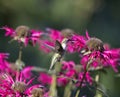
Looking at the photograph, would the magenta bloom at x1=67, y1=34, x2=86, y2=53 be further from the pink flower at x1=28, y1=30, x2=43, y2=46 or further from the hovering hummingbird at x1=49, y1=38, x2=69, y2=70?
the pink flower at x1=28, y1=30, x2=43, y2=46

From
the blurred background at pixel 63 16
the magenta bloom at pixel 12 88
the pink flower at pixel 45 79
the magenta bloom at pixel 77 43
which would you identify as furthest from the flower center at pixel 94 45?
the blurred background at pixel 63 16

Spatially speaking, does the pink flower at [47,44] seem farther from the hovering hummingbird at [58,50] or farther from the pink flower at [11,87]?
the pink flower at [11,87]

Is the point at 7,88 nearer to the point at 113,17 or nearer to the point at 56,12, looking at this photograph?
the point at 56,12

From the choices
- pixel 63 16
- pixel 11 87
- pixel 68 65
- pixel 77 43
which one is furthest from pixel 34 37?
pixel 63 16

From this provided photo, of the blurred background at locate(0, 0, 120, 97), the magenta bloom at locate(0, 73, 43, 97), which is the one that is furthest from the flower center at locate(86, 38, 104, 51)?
the blurred background at locate(0, 0, 120, 97)

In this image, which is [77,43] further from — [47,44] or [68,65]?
[68,65]

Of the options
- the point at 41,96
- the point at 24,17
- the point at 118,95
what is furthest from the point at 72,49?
the point at 24,17

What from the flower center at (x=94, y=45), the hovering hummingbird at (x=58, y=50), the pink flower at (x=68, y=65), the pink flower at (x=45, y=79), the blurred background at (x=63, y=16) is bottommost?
the hovering hummingbird at (x=58, y=50)

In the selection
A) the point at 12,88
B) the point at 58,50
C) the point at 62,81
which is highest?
the point at 62,81

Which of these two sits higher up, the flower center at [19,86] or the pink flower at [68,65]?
the pink flower at [68,65]
